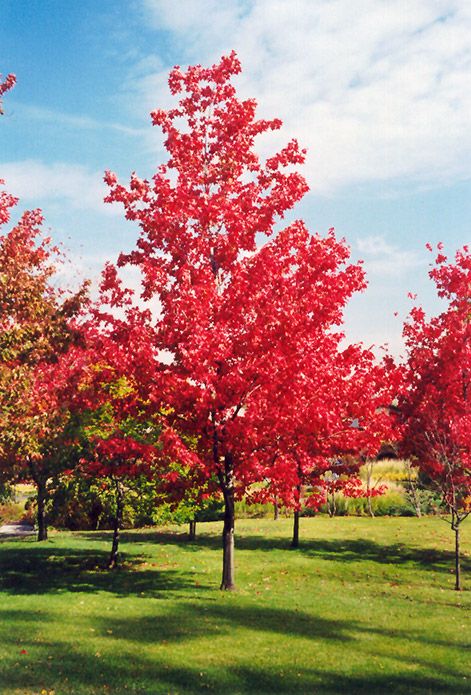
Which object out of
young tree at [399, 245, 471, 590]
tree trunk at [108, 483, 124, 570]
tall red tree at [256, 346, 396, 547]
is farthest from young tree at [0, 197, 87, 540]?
young tree at [399, 245, 471, 590]

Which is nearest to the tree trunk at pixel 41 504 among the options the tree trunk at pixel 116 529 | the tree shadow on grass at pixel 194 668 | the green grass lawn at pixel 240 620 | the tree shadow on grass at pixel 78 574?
the green grass lawn at pixel 240 620

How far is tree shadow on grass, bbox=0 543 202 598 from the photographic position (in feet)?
54.7

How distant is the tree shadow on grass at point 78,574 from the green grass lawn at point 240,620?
0.06 meters

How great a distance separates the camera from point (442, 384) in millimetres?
20031

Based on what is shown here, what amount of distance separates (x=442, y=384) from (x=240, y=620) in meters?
10.3

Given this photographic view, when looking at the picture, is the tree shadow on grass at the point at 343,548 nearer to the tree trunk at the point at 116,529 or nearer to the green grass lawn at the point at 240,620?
the green grass lawn at the point at 240,620

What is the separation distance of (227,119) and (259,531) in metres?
17.8

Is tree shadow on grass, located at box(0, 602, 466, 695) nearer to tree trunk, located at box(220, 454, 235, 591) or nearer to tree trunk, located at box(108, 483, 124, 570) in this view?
tree trunk, located at box(220, 454, 235, 591)

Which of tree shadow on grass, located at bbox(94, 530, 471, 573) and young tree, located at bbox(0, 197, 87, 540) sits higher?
young tree, located at bbox(0, 197, 87, 540)

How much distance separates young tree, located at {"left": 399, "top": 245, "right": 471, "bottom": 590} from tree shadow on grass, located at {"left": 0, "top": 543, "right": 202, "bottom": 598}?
8.23 meters

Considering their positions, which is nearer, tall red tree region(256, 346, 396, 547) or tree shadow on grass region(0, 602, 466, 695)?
tree shadow on grass region(0, 602, 466, 695)

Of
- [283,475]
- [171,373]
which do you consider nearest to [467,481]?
[283,475]

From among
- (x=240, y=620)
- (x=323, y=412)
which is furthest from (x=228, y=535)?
(x=323, y=412)

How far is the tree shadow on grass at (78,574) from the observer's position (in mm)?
16688
